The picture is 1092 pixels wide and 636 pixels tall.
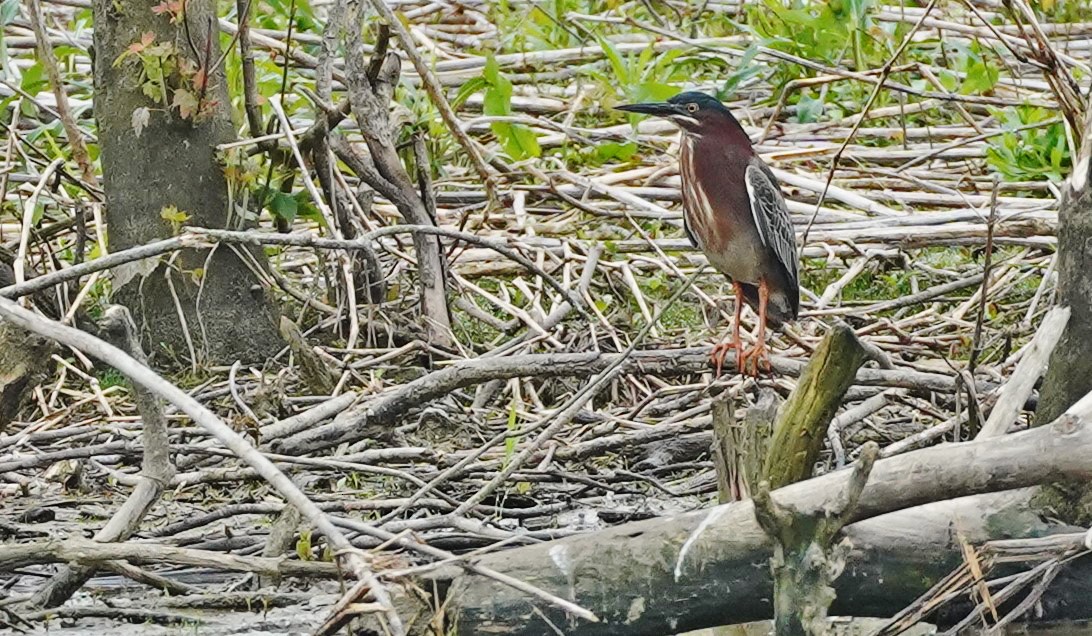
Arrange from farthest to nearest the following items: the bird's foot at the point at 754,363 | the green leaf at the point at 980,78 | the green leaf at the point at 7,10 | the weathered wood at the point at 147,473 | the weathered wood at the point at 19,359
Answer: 1. the green leaf at the point at 980,78
2. the green leaf at the point at 7,10
3. the bird's foot at the point at 754,363
4. the weathered wood at the point at 147,473
5. the weathered wood at the point at 19,359

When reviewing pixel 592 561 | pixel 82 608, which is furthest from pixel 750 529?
pixel 82 608

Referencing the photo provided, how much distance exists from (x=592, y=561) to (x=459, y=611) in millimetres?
302

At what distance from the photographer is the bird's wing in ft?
17.3

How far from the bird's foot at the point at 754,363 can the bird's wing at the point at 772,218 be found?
67 centimetres

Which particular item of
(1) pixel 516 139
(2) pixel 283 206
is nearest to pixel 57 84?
(2) pixel 283 206

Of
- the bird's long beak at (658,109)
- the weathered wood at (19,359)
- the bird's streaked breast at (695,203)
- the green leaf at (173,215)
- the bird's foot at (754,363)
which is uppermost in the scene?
→ the weathered wood at (19,359)

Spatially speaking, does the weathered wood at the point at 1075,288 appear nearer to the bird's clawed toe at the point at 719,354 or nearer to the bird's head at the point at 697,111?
the bird's clawed toe at the point at 719,354

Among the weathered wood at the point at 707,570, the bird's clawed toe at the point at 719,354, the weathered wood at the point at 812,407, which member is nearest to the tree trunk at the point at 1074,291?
the weathered wood at the point at 707,570

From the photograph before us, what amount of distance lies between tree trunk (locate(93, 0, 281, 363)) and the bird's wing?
177 centimetres

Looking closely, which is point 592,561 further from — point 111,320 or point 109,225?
point 109,225

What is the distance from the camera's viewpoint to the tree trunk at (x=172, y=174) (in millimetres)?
5379

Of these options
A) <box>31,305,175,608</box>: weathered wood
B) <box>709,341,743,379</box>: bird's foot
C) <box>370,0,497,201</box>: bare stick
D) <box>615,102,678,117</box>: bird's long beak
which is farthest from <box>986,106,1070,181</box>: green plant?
<box>31,305,175,608</box>: weathered wood

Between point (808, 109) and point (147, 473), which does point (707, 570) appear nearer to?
point (147, 473)

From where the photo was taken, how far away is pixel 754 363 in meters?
4.62
